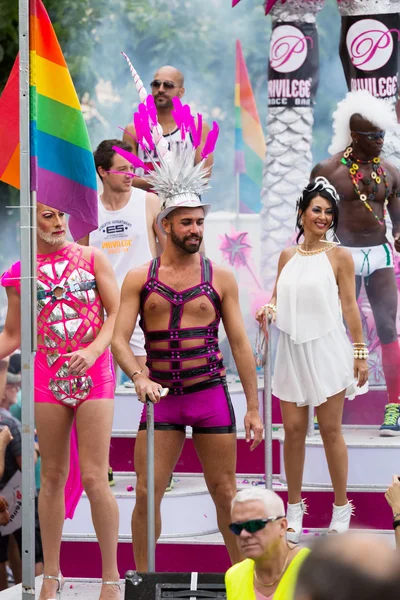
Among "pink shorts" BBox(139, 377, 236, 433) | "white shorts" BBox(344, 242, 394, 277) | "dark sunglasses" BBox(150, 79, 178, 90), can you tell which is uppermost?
"dark sunglasses" BBox(150, 79, 178, 90)

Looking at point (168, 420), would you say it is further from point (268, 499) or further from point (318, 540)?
point (318, 540)

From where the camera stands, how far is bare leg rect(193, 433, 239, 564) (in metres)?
4.57

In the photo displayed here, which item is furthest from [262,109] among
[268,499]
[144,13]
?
[268,499]

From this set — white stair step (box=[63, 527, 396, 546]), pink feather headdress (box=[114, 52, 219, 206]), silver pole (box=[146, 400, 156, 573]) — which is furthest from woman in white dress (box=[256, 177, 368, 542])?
silver pole (box=[146, 400, 156, 573])

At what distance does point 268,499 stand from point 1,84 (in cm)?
720

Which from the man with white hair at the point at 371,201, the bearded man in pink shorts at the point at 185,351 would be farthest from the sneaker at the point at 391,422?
the bearded man in pink shorts at the point at 185,351

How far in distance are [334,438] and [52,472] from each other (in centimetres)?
143

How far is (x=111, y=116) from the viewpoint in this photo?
28.2 ft

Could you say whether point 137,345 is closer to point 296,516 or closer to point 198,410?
point 296,516

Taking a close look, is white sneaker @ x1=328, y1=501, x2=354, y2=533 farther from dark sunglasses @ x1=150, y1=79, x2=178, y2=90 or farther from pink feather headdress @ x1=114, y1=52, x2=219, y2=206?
dark sunglasses @ x1=150, y1=79, x2=178, y2=90

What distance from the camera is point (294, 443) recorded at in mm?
5438

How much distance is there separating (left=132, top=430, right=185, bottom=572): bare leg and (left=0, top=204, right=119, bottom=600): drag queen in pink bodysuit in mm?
197

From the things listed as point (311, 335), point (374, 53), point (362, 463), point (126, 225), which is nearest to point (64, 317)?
point (311, 335)

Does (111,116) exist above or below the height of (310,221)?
above
